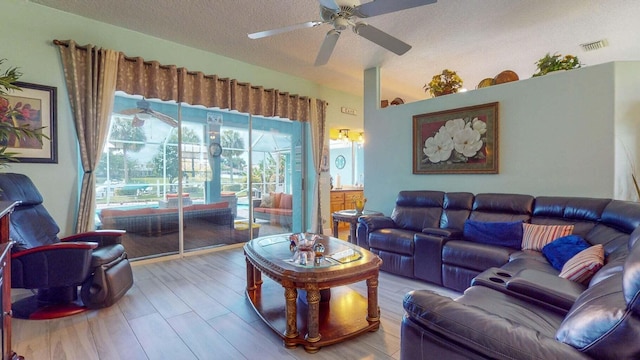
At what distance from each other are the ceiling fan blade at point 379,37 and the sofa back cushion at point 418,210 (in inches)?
74.5

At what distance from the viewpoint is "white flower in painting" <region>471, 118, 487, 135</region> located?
3523 millimetres

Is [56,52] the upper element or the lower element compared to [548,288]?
upper

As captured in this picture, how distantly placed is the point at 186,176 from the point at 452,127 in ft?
12.4

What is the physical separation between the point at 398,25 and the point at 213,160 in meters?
3.18

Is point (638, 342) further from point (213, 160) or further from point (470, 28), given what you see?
point (213, 160)

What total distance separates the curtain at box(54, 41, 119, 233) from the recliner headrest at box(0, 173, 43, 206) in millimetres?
545

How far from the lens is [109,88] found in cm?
334

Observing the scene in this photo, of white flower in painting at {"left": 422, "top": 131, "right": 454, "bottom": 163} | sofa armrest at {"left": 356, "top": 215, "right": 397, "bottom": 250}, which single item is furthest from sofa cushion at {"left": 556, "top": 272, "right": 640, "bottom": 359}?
white flower in painting at {"left": 422, "top": 131, "right": 454, "bottom": 163}

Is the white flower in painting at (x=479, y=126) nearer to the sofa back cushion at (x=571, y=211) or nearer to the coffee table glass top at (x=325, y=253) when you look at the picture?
the sofa back cushion at (x=571, y=211)

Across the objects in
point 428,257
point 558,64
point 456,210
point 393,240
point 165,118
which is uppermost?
point 558,64

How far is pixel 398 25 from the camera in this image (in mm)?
3350

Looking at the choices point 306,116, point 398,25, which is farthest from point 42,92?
point 398,25

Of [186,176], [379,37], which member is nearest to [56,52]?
[186,176]

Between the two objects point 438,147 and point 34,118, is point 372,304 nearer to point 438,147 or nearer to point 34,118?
point 438,147
